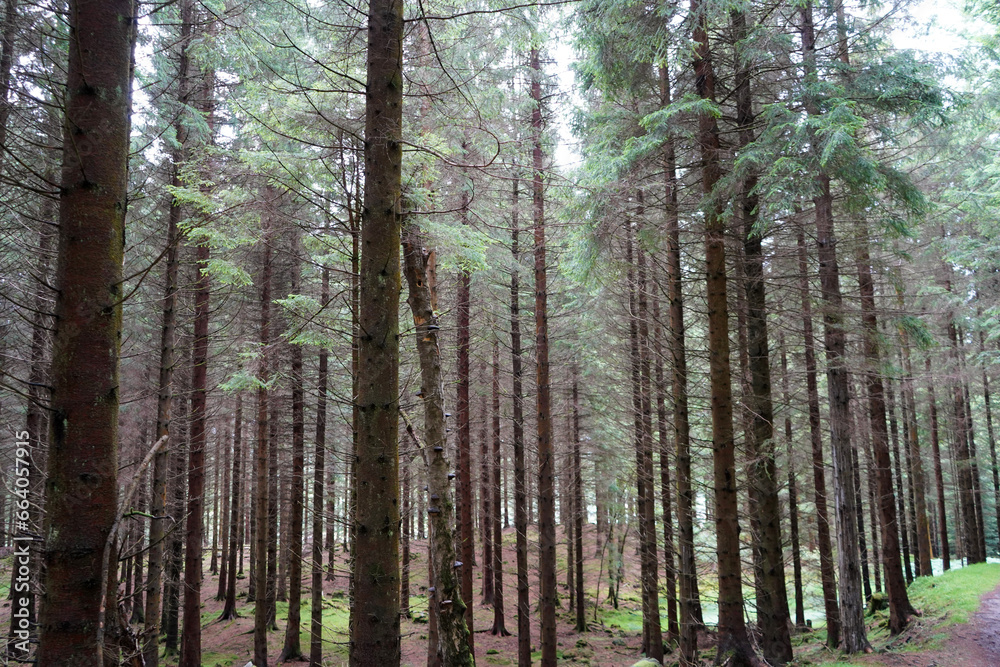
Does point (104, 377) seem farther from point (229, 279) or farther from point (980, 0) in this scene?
point (980, 0)

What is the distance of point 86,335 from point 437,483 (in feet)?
15.6

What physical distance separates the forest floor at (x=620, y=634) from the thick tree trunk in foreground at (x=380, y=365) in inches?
148

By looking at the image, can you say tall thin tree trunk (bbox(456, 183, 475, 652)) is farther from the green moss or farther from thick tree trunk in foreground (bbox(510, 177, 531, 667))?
the green moss

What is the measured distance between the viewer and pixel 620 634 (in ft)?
61.3

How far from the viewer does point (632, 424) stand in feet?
44.7

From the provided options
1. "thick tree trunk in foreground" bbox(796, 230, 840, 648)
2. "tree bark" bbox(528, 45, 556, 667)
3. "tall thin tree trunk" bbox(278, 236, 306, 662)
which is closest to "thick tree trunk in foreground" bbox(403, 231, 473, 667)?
"tree bark" bbox(528, 45, 556, 667)

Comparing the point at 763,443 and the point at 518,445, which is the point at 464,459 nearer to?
the point at 518,445

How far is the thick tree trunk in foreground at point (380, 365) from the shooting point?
342 cm

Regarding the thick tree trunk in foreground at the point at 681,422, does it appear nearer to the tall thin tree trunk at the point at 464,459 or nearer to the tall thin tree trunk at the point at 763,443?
the tall thin tree trunk at the point at 763,443

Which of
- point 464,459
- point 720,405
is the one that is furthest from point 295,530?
point 720,405

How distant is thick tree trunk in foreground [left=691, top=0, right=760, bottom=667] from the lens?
694 centimetres

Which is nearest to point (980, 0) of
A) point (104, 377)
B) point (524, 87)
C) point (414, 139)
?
point (524, 87)

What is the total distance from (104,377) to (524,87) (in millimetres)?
13059

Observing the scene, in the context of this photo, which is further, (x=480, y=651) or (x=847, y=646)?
(x=480, y=651)
